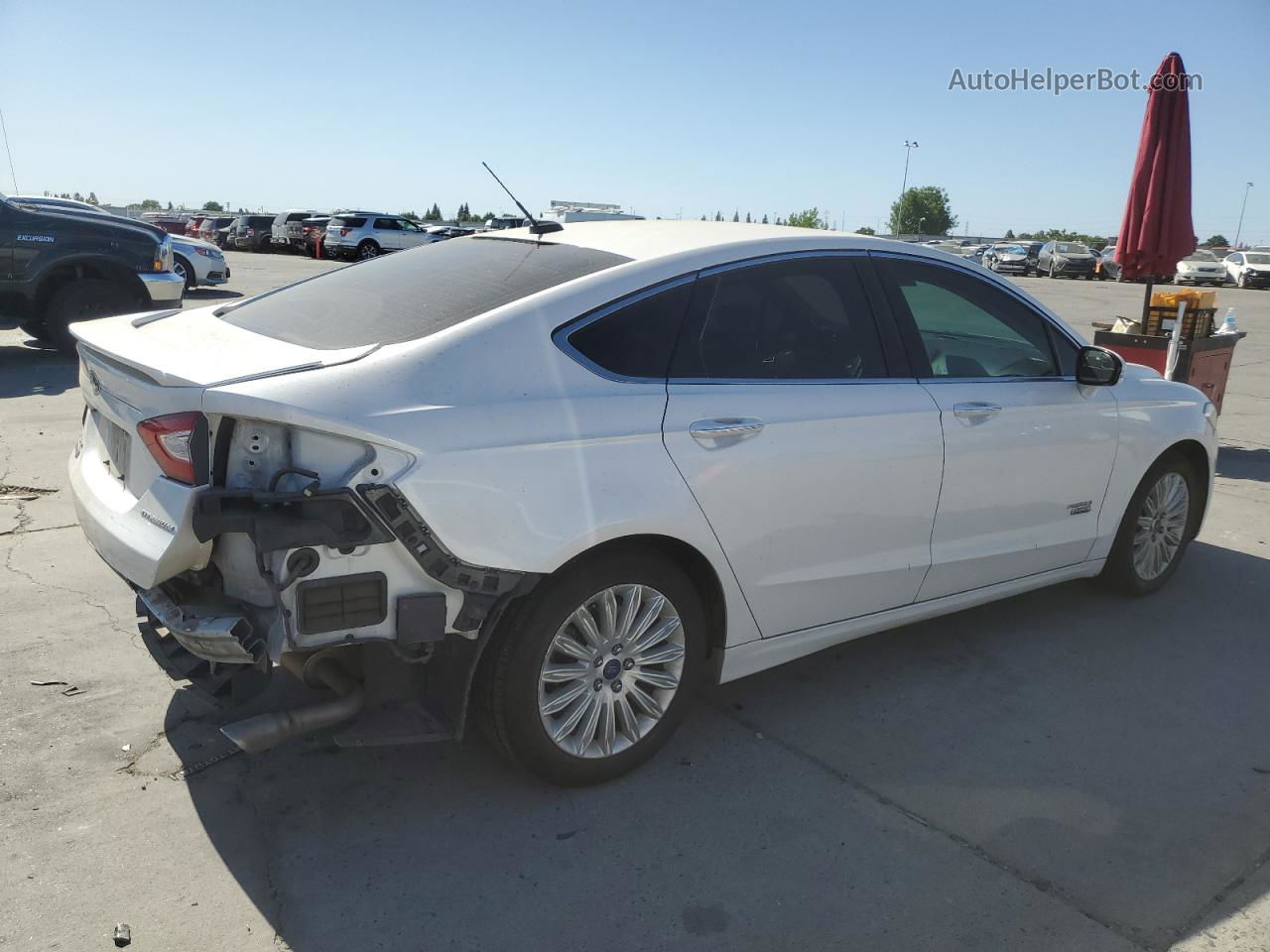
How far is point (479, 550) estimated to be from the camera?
2.74m

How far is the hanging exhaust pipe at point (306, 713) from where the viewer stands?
Result: 283 centimetres

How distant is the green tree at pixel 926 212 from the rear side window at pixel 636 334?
119927mm

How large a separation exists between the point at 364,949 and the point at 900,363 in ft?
8.40

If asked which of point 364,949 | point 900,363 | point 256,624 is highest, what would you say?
point 900,363

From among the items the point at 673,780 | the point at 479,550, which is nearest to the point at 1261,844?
the point at 673,780

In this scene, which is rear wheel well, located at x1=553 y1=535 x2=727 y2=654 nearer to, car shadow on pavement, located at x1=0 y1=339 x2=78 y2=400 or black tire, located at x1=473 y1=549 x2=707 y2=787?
Answer: black tire, located at x1=473 y1=549 x2=707 y2=787

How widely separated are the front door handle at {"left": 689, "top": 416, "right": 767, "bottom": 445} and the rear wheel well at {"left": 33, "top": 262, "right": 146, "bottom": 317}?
344 inches

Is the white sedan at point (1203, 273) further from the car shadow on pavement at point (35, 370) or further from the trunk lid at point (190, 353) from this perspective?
the trunk lid at point (190, 353)

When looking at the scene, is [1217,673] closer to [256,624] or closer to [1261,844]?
[1261,844]

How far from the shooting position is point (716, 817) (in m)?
3.10

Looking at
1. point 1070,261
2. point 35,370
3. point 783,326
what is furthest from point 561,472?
point 1070,261

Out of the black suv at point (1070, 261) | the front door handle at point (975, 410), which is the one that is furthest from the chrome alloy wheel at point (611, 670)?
the black suv at point (1070, 261)

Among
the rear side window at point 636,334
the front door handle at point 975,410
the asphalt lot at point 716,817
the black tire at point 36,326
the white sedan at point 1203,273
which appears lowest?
the asphalt lot at point 716,817

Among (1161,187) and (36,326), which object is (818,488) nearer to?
(1161,187)
